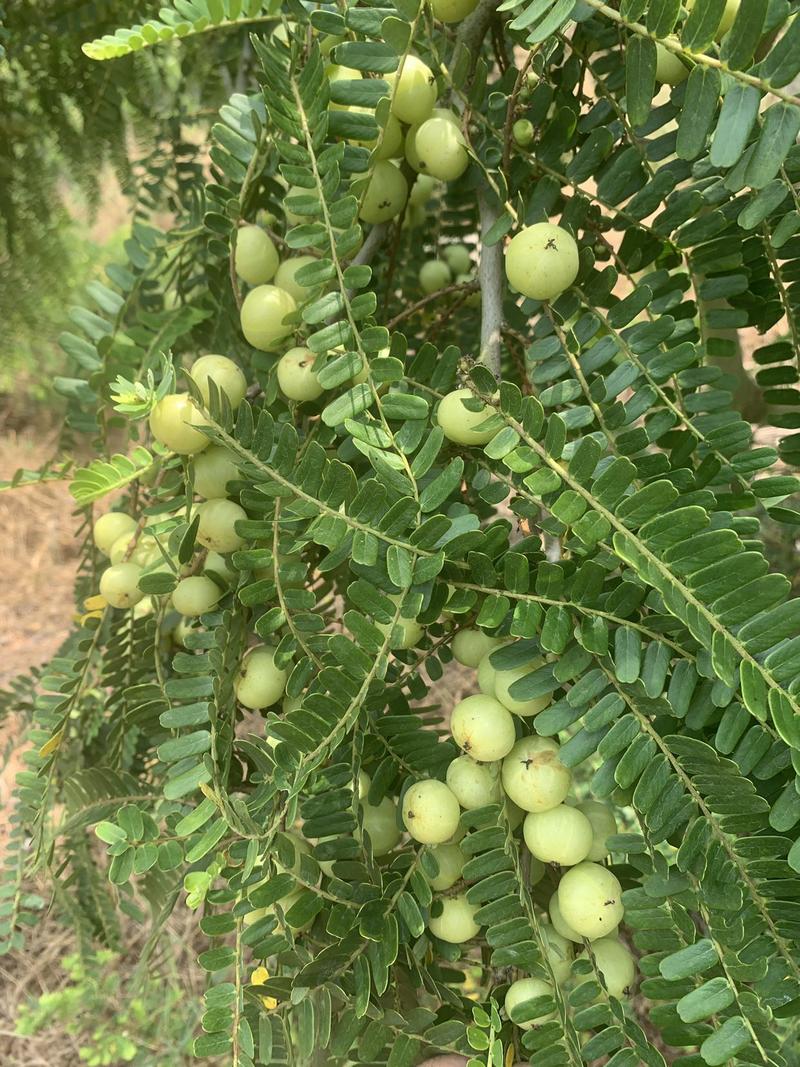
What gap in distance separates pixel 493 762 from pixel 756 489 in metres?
0.21

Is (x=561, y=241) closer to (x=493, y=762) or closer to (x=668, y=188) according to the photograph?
(x=668, y=188)

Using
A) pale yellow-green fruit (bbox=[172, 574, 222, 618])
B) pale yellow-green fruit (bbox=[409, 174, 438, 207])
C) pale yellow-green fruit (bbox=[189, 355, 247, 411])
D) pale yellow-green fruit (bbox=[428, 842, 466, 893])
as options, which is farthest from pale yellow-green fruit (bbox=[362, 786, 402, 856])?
pale yellow-green fruit (bbox=[409, 174, 438, 207])

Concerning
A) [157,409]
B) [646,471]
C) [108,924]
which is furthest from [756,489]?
[108,924]

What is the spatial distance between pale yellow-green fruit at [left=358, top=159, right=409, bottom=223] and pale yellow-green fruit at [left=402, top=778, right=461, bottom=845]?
0.36m

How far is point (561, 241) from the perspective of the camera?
47 centimetres

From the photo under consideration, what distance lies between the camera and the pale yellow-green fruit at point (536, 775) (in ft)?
1.49

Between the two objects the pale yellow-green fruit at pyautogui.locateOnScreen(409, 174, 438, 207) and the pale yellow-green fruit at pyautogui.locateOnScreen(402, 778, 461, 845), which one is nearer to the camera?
the pale yellow-green fruit at pyautogui.locateOnScreen(402, 778, 461, 845)

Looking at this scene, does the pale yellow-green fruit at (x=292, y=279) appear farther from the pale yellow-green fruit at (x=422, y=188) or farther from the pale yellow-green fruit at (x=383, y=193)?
the pale yellow-green fruit at (x=422, y=188)

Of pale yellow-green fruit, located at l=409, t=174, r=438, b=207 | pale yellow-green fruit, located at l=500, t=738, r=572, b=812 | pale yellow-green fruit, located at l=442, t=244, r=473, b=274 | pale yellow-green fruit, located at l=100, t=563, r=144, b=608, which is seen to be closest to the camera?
pale yellow-green fruit, located at l=500, t=738, r=572, b=812

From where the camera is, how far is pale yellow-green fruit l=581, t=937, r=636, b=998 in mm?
484

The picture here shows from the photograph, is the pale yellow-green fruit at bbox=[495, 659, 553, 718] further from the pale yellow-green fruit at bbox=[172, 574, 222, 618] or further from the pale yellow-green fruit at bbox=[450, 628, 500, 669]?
the pale yellow-green fruit at bbox=[172, 574, 222, 618]

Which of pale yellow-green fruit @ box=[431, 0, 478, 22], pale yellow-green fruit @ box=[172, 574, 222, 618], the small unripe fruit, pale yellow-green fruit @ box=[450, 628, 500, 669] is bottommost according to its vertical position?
pale yellow-green fruit @ box=[450, 628, 500, 669]

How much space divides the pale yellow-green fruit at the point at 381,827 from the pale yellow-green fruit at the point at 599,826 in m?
0.12

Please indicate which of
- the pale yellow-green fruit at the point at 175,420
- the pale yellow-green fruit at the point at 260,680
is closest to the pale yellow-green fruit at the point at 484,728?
the pale yellow-green fruit at the point at 260,680
